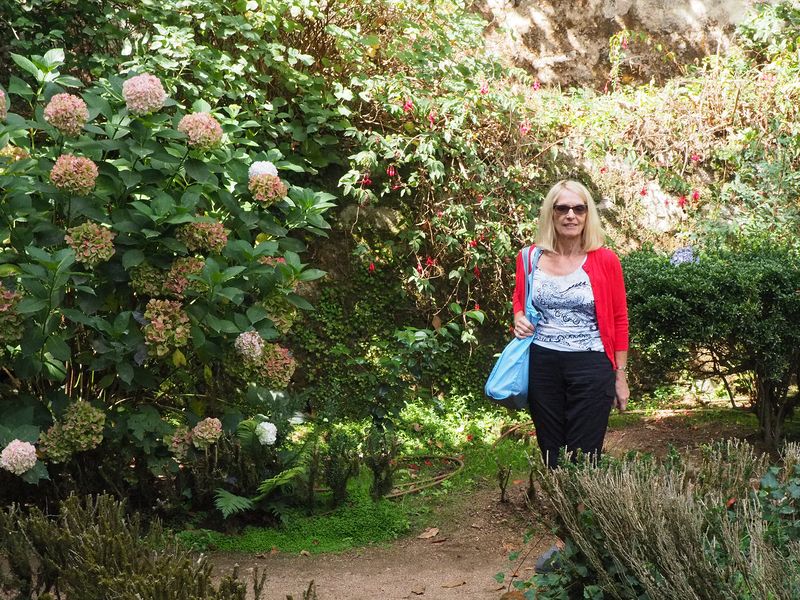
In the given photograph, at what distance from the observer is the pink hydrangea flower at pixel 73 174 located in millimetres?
3832

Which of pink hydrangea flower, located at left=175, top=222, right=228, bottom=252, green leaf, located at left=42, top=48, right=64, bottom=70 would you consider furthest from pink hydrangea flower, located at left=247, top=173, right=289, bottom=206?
green leaf, located at left=42, top=48, right=64, bottom=70

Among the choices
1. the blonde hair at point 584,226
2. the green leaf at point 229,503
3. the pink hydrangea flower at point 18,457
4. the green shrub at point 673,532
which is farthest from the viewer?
the green leaf at point 229,503

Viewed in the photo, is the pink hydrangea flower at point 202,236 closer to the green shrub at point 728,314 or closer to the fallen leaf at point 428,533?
the fallen leaf at point 428,533

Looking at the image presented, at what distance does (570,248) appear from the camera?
407 cm

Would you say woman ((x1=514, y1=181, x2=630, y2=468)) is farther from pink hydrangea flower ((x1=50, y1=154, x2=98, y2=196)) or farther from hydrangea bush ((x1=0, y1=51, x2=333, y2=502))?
pink hydrangea flower ((x1=50, y1=154, x2=98, y2=196))

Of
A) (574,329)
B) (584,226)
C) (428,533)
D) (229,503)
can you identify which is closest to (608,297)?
(574,329)

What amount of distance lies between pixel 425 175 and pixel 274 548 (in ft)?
11.8

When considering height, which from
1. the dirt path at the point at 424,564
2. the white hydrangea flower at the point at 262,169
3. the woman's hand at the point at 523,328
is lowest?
the dirt path at the point at 424,564

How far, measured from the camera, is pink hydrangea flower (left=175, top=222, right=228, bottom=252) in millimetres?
4066

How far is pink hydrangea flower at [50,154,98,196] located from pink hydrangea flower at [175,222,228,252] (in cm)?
48

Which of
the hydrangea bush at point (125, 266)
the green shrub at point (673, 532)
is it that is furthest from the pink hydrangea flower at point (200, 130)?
the green shrub at point (673, 532)

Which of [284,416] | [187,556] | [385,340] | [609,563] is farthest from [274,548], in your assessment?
[385,340]

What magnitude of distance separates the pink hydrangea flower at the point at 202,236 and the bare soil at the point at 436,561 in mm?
1582

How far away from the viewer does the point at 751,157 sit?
764cm
